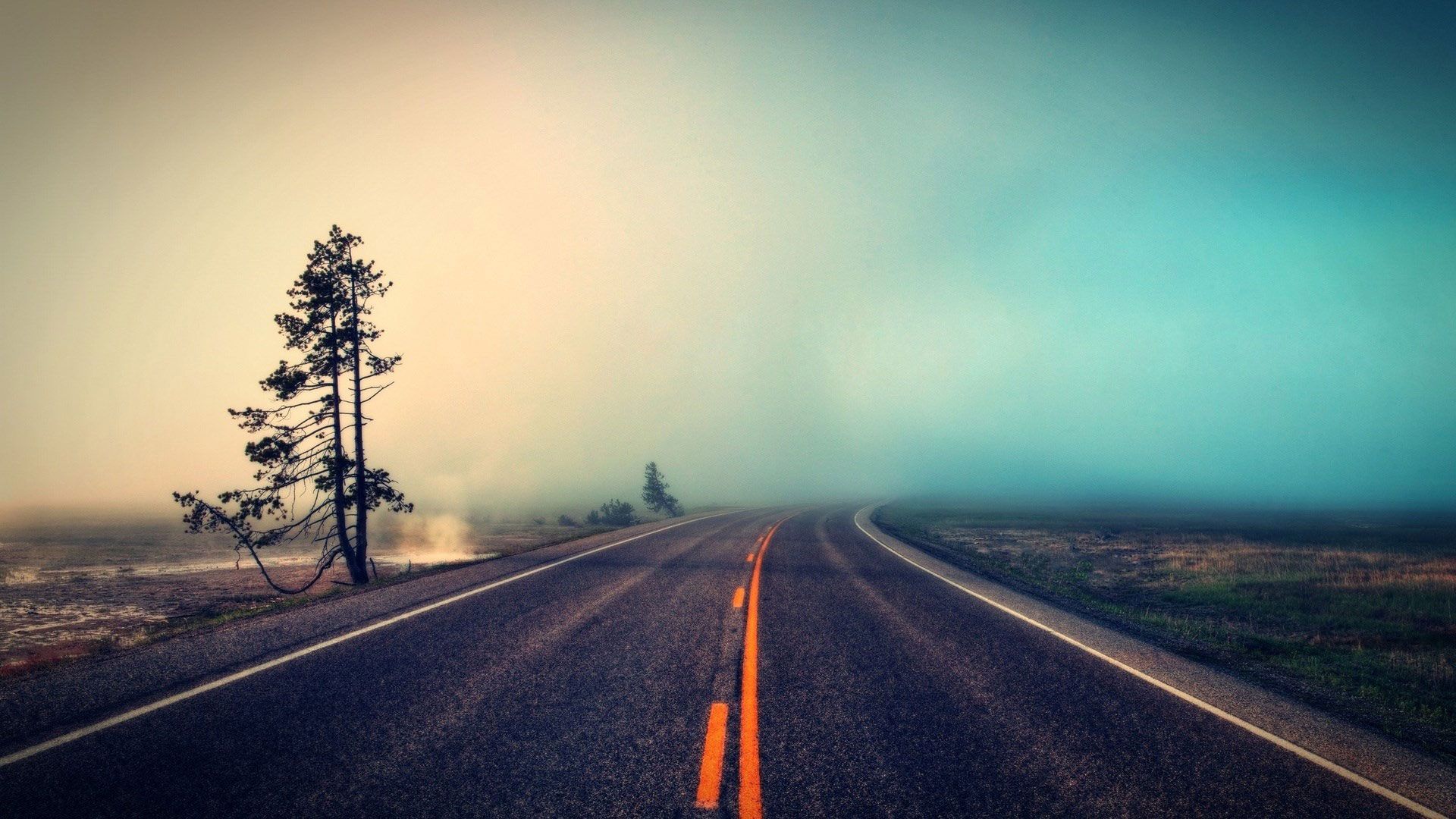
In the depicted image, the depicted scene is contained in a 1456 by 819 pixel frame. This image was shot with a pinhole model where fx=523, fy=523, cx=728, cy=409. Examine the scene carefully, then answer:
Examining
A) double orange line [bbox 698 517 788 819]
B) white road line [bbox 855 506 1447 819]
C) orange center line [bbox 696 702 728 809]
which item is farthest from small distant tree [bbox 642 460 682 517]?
orange center line [bbox 696 702 728 809]

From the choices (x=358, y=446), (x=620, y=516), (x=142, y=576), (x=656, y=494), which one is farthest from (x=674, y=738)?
(x=656, y=494)

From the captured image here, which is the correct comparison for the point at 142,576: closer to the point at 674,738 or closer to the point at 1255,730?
the point at 674,738

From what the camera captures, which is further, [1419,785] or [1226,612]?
[1226,612]

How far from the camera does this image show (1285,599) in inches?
471

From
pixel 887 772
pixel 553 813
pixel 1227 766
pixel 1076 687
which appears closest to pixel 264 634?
pixel 553 813

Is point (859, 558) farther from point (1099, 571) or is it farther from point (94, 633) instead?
point (94, 633)

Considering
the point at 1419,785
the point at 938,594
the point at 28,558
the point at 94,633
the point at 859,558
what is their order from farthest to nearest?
the point at 28,558 < the point at 859,558 < the point at 94,633 < the point at 938,594 < the point at 1419,785

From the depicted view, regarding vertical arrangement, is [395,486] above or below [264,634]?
above

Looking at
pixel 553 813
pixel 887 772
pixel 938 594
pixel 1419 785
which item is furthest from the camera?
pixel 938 594

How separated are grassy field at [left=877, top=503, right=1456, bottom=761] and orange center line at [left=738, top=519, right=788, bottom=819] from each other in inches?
231

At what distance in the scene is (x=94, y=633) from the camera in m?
11.6

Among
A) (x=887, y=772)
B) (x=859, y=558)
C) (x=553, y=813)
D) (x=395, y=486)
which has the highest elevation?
(x=395, y=486)

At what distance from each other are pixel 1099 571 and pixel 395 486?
21527mm

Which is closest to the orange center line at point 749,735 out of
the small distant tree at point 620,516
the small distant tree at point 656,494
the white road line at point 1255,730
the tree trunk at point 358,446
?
the white road line at point 1255,730
